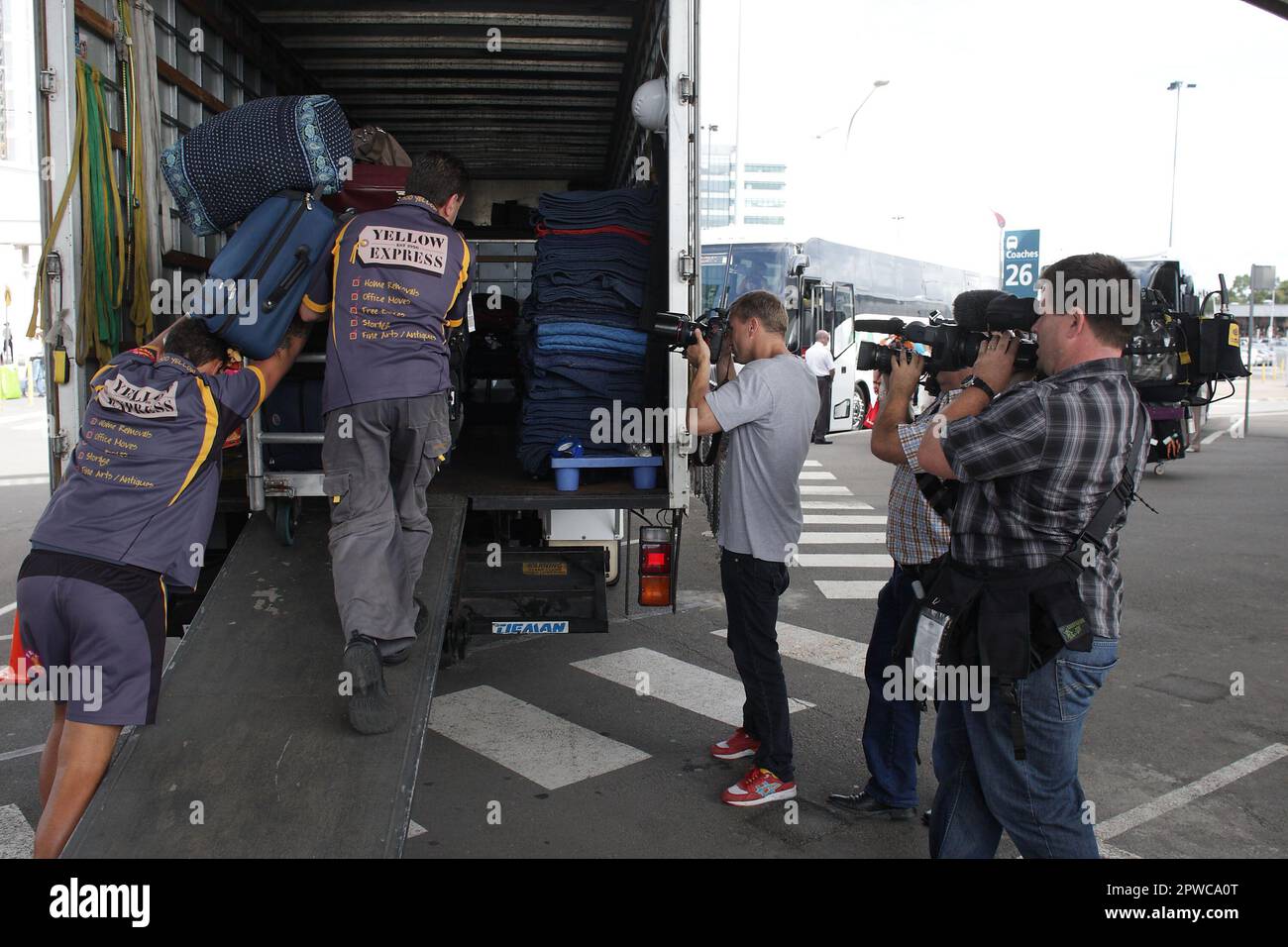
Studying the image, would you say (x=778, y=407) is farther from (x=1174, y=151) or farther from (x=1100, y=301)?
(x=1174, y=151)

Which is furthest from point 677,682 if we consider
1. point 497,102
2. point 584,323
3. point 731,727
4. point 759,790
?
point 497,102

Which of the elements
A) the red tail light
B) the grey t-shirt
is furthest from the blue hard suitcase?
the red tail light

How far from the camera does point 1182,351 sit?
904 cm

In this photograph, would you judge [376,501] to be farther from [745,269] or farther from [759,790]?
[745,269]

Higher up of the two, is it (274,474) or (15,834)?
(274,474)

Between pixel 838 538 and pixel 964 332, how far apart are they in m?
7.41

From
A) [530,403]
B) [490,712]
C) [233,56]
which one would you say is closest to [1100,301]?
[530,403]

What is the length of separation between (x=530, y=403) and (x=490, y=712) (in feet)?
5.90

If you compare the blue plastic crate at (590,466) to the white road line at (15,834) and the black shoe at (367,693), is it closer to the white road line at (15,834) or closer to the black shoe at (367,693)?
the black shoe at (367,693)

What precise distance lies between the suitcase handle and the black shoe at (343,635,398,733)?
1.29 meters

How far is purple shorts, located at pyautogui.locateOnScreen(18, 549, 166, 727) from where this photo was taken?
329cm

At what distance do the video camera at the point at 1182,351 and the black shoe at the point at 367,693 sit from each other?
20.4 feet

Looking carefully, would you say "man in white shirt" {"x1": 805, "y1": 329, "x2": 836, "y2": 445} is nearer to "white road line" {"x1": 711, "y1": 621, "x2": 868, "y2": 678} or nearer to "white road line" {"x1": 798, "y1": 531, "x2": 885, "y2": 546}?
"white road line" {"x1": 798, "y1": 531, "x2": 885, "y2": 546}
